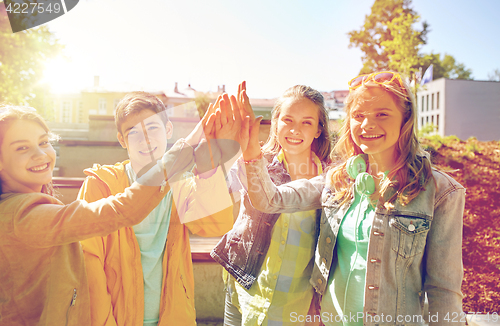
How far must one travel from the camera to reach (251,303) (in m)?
1.77

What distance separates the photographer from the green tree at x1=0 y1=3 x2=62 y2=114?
31.5 ft

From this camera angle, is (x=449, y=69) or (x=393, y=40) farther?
(x=449, y=69)

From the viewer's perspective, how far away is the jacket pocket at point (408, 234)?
145 cm

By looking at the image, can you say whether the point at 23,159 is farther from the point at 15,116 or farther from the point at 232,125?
the point at 232,125

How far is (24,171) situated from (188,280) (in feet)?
3.45

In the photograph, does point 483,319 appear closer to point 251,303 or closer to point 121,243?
point 251,303

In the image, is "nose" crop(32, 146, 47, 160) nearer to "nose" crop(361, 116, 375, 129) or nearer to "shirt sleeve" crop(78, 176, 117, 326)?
"shirt sleeve" crop(78, 176, 117, 326)

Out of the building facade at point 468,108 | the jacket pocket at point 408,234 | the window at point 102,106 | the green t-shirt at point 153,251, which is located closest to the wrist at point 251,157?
the green t-shirt at point 153,251

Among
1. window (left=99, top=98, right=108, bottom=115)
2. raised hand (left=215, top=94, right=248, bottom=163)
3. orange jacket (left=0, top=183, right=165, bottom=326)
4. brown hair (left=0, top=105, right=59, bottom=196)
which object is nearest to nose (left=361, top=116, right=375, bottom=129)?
raised hand (left=215, top=94, right=248, bottom=163)

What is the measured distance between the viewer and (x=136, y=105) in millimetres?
1794

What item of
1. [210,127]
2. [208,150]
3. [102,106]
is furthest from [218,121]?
[102,106]

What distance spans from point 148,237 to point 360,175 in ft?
3.97

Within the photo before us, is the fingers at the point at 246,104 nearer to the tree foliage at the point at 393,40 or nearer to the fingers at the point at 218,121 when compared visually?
the fingers at the point at 218,121

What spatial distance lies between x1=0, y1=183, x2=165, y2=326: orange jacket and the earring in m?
0.97
